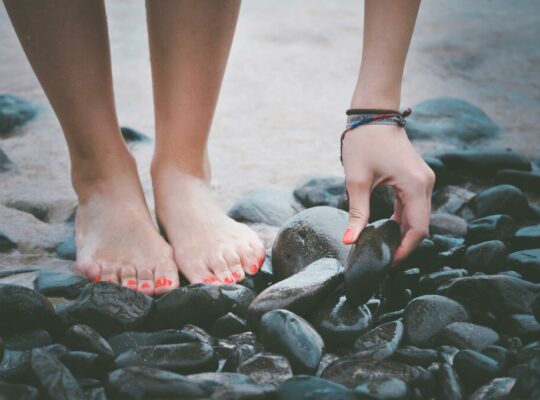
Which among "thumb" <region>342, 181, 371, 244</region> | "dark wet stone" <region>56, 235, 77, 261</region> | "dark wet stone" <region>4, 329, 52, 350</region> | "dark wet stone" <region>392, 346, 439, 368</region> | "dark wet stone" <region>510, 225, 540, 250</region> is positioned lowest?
"dark wet stone" <region>56, 235, 77, 261</region>

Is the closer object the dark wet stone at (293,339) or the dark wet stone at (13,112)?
the dark wet stone at (293,339)

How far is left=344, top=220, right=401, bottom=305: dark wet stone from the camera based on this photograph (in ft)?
5.15

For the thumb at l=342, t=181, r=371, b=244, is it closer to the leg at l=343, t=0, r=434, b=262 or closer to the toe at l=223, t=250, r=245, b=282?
the leg at l=343, t=0, r=434, b=262

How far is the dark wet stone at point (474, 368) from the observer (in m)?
1.33

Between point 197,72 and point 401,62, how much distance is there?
2.69 feet

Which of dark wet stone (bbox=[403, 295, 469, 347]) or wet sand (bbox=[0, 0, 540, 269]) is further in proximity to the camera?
wet sand (bbox=[0, 0, 540, 269])

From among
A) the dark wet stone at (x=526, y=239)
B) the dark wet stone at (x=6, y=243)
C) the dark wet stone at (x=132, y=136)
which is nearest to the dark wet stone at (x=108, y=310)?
the dark wet stone at (x=6, y=243)

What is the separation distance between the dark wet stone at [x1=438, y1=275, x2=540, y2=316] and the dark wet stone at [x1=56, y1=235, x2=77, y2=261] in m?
1.37

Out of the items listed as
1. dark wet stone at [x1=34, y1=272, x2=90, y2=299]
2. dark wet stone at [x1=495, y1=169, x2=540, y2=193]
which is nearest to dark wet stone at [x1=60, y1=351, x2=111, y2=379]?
dark wet stone at [x1=34, y1=272, x2=90, y2=299]

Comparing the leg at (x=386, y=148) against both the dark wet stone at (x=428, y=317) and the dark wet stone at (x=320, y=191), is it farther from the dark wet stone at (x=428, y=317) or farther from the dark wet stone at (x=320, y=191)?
the dark wet stone at (x=320, y=191)

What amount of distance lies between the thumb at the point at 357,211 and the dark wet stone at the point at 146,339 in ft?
1.55

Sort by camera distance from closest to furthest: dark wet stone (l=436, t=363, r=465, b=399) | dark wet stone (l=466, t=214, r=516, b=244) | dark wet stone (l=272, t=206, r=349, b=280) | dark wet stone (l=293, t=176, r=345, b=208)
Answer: dark wet stone (l=436, t=363, r=465, b=399), dark wet stone (l=272, t=206, r=349, b=280), dark wet stone (l=466, t=214, r=516, b=244), dark wet stone (l=293, t=176, r=345, b=208)

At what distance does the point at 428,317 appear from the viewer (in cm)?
155

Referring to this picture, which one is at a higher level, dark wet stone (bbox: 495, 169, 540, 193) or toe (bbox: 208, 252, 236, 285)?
dark wet stone (bbox: 495, 169, 540, 193)
